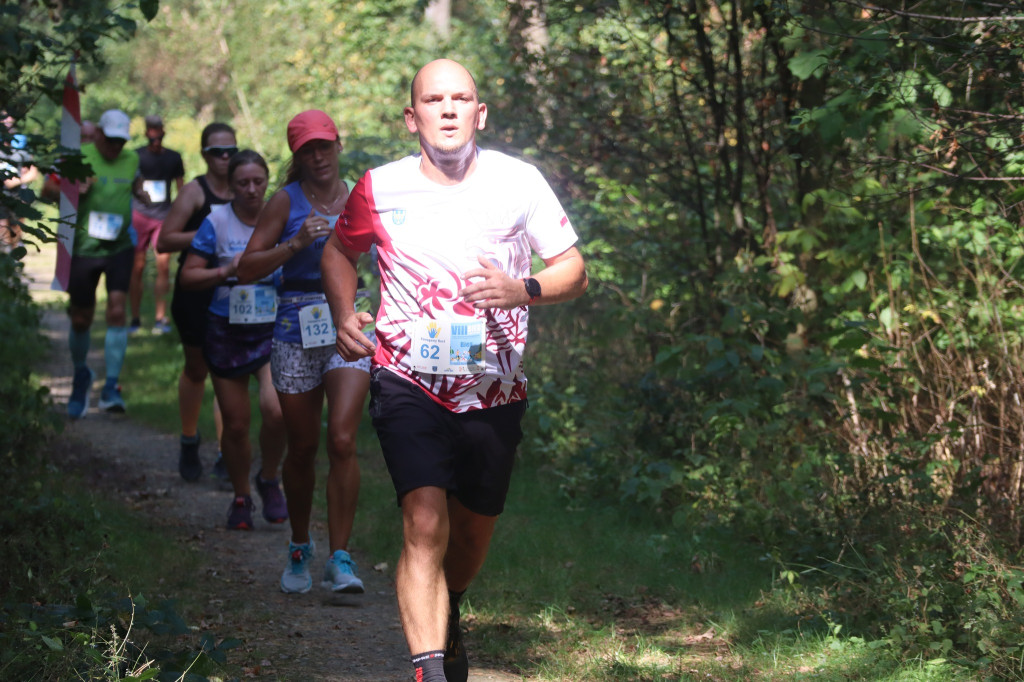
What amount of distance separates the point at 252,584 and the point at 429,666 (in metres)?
2.38

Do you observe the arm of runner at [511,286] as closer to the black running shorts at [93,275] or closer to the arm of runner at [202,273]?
the arm of runner at [202,273]

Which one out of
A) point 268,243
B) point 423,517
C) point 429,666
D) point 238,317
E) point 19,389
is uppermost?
point 268,243

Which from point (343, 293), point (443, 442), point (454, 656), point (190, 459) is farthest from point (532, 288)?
point (190, 459)

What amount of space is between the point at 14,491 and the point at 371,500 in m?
2.22

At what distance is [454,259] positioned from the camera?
3750 mm

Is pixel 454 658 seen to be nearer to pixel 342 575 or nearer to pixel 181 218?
pixel 342 575

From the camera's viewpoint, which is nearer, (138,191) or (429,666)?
(429,666)

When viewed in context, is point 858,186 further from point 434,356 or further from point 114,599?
point 114,599

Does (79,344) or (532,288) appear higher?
(532,288)

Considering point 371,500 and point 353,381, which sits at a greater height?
point 353,381

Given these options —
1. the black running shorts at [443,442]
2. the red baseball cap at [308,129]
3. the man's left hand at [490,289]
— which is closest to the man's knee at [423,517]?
the black running shorts at [443,442]

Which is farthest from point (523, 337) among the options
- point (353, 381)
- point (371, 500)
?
point (371, 500)

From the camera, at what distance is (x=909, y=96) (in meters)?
5.38

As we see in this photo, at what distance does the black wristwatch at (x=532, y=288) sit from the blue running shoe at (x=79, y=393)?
6.48 metres
